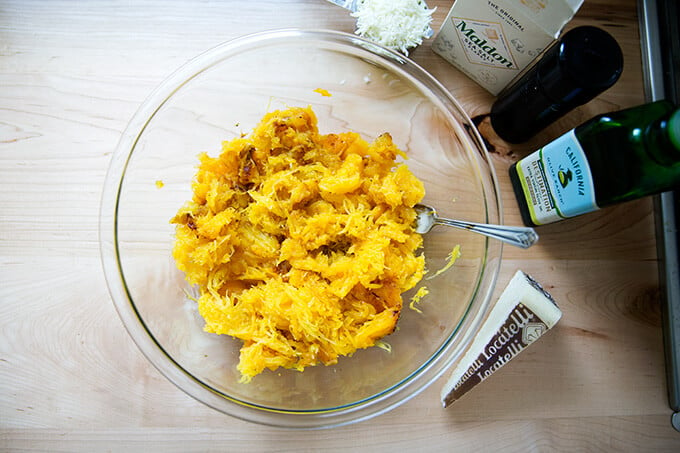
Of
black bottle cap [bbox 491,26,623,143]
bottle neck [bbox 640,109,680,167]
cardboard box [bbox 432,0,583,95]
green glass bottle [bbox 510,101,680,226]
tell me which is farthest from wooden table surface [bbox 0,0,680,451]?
bottle neck [bbox 640,109,680,167]

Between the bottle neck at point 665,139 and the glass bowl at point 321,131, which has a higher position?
the bottle neck at point 665,139

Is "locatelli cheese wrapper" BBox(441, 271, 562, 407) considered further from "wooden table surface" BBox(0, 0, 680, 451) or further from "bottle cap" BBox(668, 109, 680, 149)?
"bottle cap" BBox(668, 109, 680, 149)

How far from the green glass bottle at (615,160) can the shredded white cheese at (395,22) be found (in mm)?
556

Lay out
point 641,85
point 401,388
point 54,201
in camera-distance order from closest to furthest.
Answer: point 401,388
point 54,201
point 641,85

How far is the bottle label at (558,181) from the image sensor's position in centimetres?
126

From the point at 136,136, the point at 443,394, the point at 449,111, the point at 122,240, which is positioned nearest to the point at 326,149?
the point at 449,111

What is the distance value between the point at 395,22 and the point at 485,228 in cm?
70

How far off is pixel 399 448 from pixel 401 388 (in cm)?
27

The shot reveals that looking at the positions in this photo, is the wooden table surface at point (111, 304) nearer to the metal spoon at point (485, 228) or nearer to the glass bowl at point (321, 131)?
the glass bowl at point (321, 131)

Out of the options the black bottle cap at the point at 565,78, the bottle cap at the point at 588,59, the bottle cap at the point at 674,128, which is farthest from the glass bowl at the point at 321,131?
the bottle cap at the point at 674,128

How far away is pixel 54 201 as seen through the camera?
1511mm

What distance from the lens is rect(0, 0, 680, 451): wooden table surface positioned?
1.49 meters

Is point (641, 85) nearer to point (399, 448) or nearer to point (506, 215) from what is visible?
point (506, 215)

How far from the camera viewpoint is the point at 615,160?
48.4 inches
